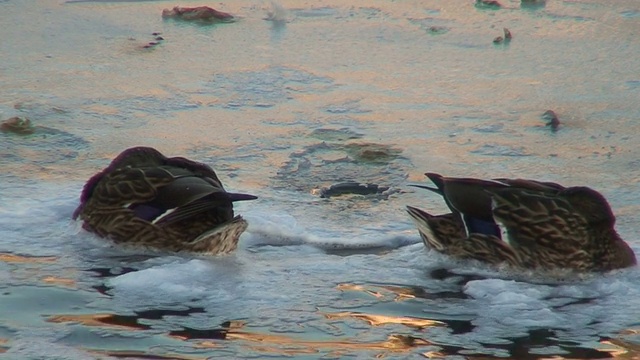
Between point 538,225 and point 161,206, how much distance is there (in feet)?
6.20

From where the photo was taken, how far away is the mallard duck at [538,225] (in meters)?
6.08

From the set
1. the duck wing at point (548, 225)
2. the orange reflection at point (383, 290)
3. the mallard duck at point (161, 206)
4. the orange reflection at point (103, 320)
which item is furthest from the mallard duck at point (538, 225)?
the orange reflection at point (103, 320)

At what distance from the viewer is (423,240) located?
6324 mm

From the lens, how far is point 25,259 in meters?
6.07

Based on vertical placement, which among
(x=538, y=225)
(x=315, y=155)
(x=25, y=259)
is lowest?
(x=25, y=259)

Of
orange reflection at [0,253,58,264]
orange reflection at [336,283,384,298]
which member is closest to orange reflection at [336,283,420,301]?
orange reflection at [336,283,384,298]

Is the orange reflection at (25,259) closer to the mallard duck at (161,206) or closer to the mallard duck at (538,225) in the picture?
the mallard duck at (161,206)

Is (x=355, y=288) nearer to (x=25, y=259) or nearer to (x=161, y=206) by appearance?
(x=161, y=206)

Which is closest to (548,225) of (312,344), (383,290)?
(383,290)

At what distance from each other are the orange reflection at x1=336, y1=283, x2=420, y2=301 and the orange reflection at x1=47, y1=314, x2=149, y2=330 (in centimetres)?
104

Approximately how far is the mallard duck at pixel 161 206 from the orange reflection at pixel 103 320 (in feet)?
3.28

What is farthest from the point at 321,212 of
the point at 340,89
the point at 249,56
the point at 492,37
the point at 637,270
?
the point at 492,37

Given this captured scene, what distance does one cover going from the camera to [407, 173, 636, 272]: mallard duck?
20.0 ft

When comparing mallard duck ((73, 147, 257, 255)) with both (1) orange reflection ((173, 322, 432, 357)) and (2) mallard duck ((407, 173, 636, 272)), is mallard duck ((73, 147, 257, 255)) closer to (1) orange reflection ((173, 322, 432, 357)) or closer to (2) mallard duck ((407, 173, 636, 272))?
(2) mallard duck ((407, 173, 636, 272))
